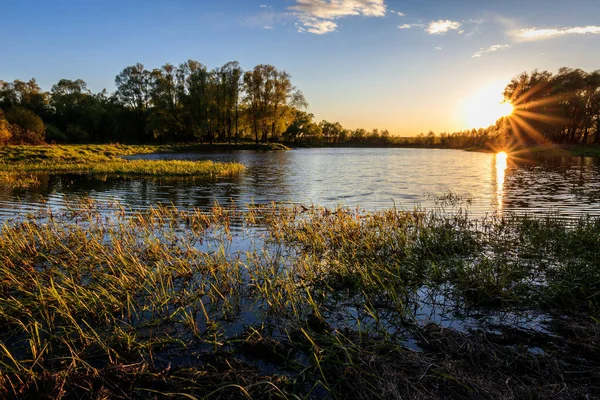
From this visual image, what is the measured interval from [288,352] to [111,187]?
22.9 metres

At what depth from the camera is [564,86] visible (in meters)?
78.9

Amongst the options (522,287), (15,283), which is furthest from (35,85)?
(522,287)

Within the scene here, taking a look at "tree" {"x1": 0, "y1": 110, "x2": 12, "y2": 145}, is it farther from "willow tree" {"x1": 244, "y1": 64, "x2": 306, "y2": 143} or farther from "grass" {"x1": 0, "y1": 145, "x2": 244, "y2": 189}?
"willow tree" {"x1": 244, "y1": 64, "x2": 306, "y2": 143}

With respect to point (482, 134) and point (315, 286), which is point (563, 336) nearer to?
point (315, 286)

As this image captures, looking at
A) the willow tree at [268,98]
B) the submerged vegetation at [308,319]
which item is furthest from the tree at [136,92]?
the submerged vegetation at [308,319]

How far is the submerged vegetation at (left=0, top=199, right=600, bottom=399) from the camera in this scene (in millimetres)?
3963

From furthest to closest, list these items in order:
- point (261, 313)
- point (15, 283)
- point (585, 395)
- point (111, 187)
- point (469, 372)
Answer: point (111, 187) < point (15, 283) < point (261, 313) < point (469, 372) < point (585, 395)

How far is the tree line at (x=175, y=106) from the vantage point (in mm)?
94562

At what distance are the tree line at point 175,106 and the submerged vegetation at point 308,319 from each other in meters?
91.6

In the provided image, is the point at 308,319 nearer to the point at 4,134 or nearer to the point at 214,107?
the point at 4,134

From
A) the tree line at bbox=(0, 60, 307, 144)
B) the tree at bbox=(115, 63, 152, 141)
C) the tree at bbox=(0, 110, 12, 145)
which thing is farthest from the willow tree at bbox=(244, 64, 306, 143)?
the tree at bbox=(0, 110, 12, 145)

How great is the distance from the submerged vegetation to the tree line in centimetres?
9158

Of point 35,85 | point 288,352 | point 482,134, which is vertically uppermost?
point 35,85

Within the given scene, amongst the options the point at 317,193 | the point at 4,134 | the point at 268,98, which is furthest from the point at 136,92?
the point at 317,193
